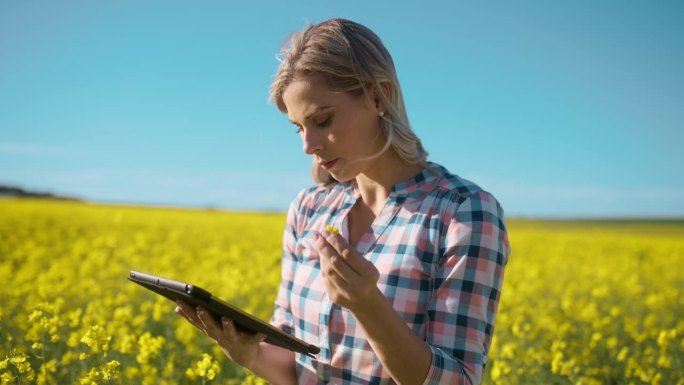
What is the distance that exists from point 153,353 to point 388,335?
65.1 inches

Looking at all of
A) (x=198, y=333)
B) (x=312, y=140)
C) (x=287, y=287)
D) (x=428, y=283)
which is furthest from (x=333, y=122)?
(x=198, y=333)

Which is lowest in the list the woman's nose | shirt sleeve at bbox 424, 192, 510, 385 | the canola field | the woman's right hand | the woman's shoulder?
the canola field

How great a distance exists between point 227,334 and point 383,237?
48 cm

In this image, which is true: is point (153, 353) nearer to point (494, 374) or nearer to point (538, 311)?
point (494, 374)

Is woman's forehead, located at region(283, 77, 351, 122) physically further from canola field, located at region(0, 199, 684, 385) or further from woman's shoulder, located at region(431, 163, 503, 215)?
canola field, located at region(0, 199, 684, 385)

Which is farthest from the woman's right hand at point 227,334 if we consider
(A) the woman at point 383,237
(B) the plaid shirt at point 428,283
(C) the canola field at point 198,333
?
(C) the canola field at point 198,333

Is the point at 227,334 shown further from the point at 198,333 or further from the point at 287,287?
the point at 198,333

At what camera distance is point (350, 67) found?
5.30 feet

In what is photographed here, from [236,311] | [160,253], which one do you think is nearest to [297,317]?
[236,311]

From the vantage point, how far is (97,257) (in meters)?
6.61

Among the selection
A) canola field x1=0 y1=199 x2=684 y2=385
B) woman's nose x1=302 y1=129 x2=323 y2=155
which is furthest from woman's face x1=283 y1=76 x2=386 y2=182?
canola field x1=0 y1=199 x2=684 y2=385

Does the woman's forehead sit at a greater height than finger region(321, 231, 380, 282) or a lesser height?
greater

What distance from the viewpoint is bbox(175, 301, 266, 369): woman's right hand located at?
1.62 m

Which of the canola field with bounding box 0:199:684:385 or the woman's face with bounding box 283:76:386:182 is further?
the canola field with bounding box 0:199:684:385
